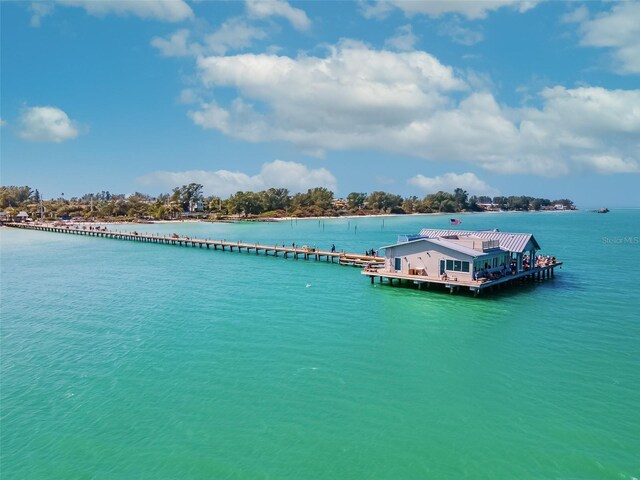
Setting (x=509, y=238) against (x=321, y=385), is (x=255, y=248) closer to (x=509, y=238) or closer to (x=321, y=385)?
(x=509, y=238)

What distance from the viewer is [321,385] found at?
22.6 m

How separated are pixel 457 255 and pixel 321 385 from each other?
2484cm

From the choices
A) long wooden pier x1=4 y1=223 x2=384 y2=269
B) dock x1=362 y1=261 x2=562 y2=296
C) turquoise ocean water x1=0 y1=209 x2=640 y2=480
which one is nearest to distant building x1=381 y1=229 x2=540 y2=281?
dock x1=362 y1=261 x2=562 y2=296

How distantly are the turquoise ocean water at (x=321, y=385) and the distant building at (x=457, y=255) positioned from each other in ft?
8.80

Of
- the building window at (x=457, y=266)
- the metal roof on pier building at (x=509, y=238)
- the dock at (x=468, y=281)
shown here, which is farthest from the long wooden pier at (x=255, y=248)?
the metal roof on pier building at (x=509, y=238)

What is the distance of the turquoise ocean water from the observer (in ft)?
55.5

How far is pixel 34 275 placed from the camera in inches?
2235

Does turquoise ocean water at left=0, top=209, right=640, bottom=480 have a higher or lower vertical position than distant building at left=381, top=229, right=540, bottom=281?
lower

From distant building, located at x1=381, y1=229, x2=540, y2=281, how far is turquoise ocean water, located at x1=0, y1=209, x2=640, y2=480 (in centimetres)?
268

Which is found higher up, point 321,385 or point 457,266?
point 457,266

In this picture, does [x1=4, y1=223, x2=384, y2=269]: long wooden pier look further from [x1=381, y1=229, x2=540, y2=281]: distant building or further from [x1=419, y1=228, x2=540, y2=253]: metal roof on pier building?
[x1=419, y1=228, x2=540, y2=253]: metal roof on pier building

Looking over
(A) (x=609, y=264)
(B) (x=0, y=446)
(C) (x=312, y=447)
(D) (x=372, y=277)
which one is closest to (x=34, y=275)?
(D) (x=372, y=277)

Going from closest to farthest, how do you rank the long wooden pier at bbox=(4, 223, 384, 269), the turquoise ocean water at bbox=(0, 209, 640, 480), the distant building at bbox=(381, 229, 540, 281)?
the turquoise ocean water at bbox=(0, 209, 640, 480) → the distant building at bbox=(381, 229, 540, 281) → the long wooden pier at bbox=(4, 223, 384, 269)

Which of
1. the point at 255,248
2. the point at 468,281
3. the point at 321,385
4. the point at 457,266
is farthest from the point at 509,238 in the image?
the point at 255,248
